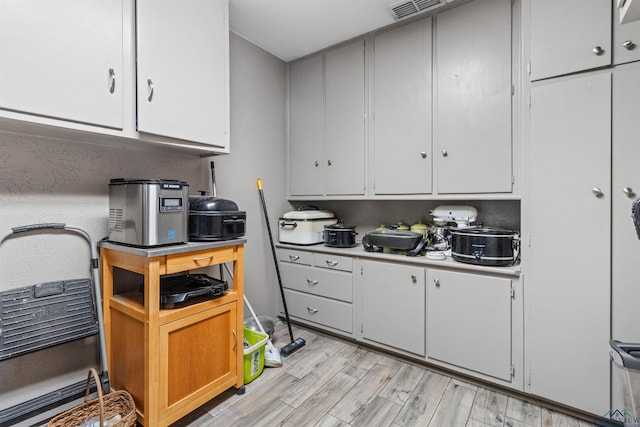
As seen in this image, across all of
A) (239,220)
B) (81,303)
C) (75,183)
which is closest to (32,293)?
(81,303)

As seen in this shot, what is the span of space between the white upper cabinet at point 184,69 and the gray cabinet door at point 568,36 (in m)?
1.84

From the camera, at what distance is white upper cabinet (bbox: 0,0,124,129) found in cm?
119

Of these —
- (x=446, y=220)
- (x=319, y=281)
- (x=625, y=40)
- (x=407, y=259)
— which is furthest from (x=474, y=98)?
(x=319, y=281)

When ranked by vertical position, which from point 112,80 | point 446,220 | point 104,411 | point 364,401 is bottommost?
point 364,401

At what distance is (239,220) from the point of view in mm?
1797

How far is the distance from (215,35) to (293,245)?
1.70m

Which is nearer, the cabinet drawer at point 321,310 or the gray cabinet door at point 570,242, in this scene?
the gray cabinet door at point 570,242

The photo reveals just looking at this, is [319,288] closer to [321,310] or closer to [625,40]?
[321,310]

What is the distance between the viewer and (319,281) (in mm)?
2578

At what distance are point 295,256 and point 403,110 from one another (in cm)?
151

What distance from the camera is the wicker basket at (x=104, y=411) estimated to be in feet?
4.35

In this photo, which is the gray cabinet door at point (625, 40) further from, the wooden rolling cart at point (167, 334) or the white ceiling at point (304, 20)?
the wooden rolling cart at point (167, 334)

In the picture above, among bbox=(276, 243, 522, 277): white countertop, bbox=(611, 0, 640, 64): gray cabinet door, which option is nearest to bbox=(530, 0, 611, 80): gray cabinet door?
bbox=(611, 0, 640, 64): gray cabinet door

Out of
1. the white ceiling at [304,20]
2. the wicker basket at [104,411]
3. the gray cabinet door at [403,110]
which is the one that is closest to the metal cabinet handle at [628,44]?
the gray cabinet door at [403,110]
